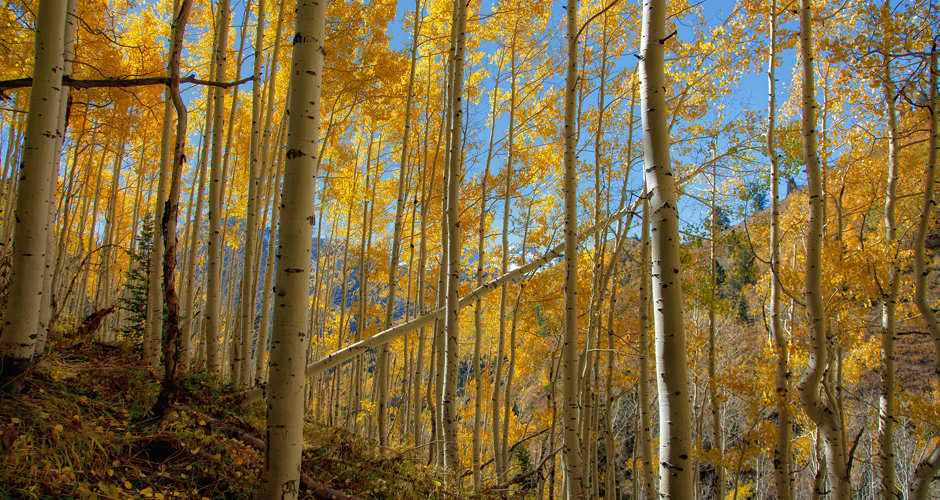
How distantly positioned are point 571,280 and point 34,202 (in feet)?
11.1

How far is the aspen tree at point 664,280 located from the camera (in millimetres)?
1858

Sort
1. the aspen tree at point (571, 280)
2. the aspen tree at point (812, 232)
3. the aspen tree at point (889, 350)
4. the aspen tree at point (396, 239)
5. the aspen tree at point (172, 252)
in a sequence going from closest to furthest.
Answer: the aspen tree at point (172, 252), the aspen tree at point (571, 280), the aspen tree at point (812, 232), the aspen tree at point (889, 350), the aspen tree at point (396, 239)

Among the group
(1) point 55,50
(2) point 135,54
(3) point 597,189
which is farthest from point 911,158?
(2) point 135,54

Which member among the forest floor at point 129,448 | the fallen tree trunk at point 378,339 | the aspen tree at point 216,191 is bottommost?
the forest floor at point 129,448

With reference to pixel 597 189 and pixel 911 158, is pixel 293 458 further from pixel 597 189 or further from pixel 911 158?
pixel 911 158

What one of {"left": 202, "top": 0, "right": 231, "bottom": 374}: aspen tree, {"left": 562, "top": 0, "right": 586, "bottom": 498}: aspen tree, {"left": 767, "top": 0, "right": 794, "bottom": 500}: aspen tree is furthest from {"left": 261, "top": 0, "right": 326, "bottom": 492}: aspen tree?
{"left": 767, "top": 0, "right": 794, "bottom": 500}: aspen tree

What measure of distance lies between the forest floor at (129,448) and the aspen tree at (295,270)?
2.93ft

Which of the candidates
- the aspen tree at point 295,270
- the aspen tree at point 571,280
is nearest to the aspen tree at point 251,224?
the aspen tree at point 295,270

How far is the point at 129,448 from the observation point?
2396mm

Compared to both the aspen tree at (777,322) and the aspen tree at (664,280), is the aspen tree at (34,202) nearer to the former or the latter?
the aspen tree at (664,280)

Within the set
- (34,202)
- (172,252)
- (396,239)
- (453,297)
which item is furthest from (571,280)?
(34,202)

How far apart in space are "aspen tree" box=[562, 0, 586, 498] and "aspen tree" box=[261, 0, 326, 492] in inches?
86.8

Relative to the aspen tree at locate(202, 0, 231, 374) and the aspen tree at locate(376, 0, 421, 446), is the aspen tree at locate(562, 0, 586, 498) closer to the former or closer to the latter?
the aspen tree at locate(376, 0, 421, 446)

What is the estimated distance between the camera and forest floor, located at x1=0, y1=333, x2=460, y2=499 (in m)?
1.94
